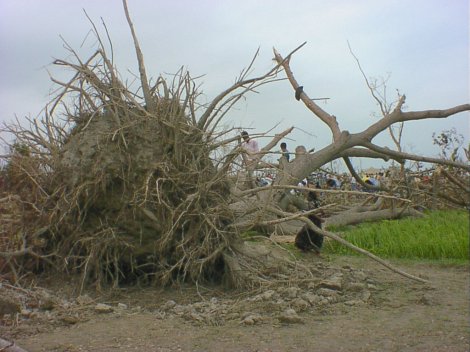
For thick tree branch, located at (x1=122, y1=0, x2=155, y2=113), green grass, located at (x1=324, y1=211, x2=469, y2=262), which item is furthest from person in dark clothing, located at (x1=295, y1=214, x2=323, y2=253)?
thick tree branch, located at (x1=122, y1=0, x2=155, y2=113)

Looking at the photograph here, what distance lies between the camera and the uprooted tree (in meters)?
5.73

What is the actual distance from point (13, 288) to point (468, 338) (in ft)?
12.8

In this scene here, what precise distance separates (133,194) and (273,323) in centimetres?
195

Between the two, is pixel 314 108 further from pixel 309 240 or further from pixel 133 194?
pixel 133 194

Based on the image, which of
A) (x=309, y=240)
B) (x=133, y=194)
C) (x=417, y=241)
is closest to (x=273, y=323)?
(x=133, y=194)

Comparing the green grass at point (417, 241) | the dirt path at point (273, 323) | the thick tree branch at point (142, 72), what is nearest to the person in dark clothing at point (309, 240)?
the green grass at point (417, 241)

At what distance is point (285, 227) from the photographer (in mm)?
9672

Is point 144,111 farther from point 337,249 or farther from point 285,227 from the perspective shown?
point 285,227

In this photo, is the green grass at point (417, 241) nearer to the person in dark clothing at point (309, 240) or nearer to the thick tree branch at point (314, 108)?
the person in dark clothing at point (309, 240)

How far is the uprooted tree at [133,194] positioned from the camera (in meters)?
5.73

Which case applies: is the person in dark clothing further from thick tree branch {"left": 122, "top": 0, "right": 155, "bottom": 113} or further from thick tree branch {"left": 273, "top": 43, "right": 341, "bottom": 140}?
thick tree branch {"left": 122, "top": 0, "right": 155, "bottom": 113}

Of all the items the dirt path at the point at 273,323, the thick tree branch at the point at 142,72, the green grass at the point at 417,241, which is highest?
the thick tree branch at the point at 142,72

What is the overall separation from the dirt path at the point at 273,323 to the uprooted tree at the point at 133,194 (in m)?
0.40

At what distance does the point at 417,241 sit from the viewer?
26.3 ft
